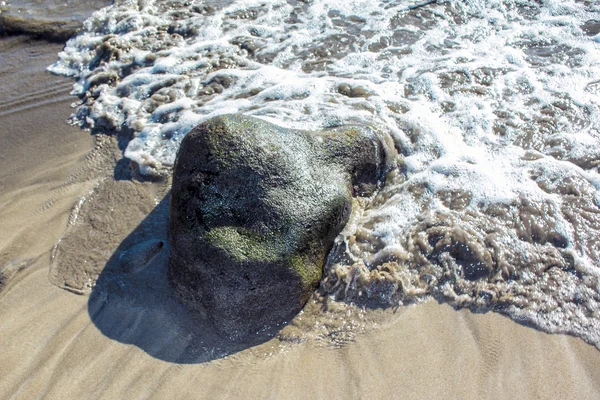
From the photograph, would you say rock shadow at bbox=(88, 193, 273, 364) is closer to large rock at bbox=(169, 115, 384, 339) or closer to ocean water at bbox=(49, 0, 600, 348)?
large rock at bbox=(169, 115, 384, 339)

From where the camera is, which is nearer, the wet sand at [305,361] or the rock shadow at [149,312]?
the wet sand at [305,361]

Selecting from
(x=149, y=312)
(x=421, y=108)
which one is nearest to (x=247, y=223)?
(x=149, y=312)

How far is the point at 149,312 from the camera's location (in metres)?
2.91

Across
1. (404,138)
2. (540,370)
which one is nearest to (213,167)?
(404,138)

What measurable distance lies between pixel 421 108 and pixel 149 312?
2.94m

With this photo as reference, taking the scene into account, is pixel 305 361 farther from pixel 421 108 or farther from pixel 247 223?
pixel 421 108

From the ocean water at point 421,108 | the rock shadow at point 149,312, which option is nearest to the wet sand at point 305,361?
the rock shadow at point 149,312

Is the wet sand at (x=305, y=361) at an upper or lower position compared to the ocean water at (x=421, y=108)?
lower

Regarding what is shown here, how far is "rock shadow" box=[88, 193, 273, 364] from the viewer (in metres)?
2.74

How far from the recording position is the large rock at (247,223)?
276cm

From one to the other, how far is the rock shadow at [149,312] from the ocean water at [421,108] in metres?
0.79

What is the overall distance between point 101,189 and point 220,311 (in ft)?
5.54

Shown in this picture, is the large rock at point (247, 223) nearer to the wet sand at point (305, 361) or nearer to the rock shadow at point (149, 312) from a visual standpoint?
the rock shadow at point (149, 312)

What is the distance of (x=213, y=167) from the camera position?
9.64 feet
